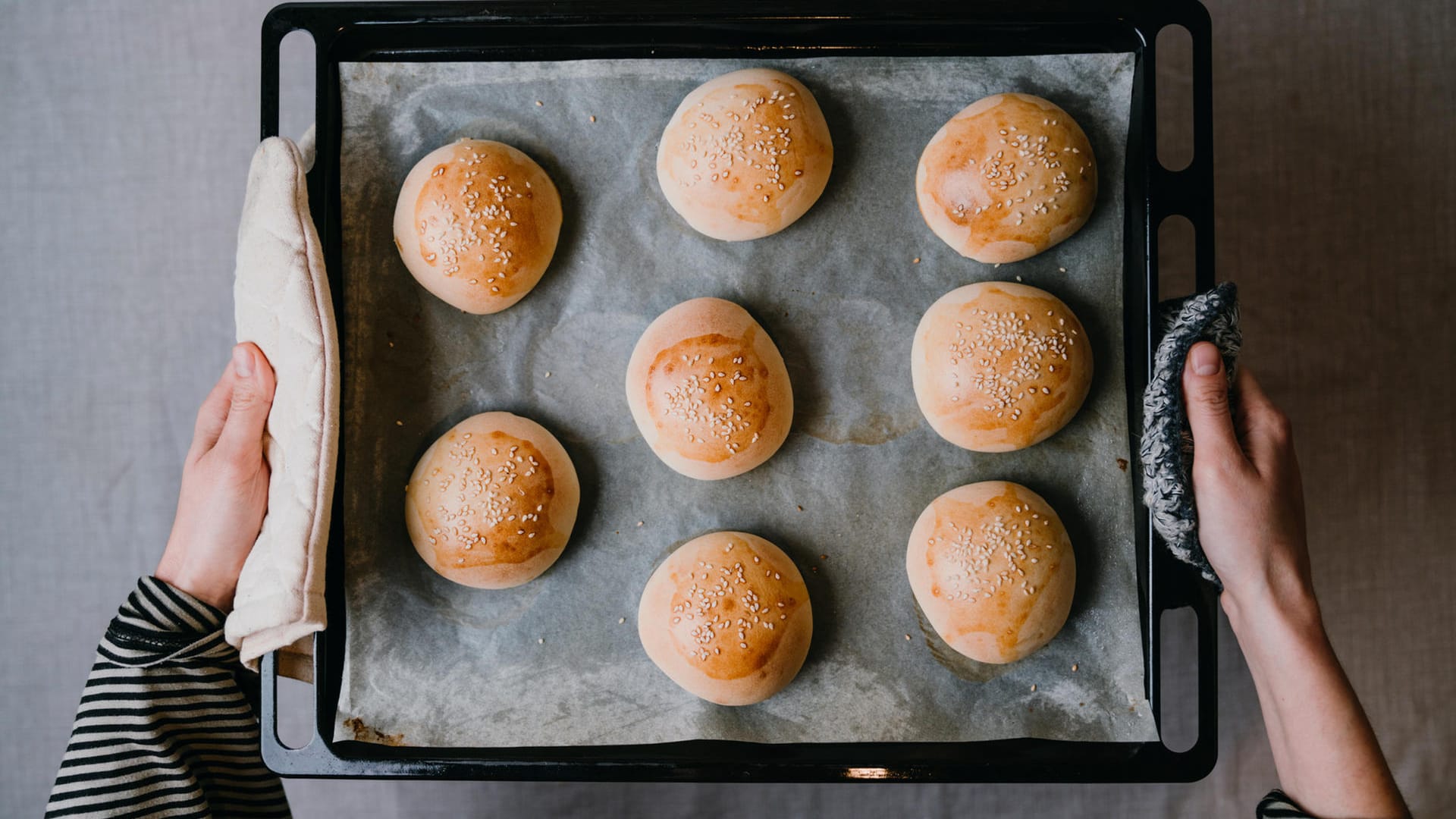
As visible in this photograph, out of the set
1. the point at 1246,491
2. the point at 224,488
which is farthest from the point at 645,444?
the point at 1246,491

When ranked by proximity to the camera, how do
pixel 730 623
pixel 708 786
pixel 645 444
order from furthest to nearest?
pixel 708 786, pixel 645 444, pixel 730 623

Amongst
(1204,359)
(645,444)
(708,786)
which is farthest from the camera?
(708,786)

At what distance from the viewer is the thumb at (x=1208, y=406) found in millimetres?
1298

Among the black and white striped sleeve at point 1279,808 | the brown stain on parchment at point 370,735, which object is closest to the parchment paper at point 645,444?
the brown stain on parchment at point 370,735

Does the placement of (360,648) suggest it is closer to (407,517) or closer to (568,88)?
(407,517)

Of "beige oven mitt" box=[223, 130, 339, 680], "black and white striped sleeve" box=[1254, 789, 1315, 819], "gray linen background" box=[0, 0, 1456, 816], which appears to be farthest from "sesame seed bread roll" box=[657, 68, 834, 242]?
"black and white striped sleeve" box=[1254, 789, 1315, 819]

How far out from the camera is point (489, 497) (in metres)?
1.42

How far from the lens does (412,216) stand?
4.76ft

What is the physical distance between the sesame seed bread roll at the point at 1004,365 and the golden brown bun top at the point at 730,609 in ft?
1.36

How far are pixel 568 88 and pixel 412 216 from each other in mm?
356

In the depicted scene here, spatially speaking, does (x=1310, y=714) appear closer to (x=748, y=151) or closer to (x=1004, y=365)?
(x=1004, y=365)

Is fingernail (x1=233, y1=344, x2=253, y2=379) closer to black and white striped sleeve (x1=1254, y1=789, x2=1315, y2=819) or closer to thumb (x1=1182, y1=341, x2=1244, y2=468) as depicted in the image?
thumb (x1=1182, y1=341, x2=1244, y2=468)

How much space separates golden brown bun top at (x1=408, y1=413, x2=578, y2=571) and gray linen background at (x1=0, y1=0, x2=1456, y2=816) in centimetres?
66

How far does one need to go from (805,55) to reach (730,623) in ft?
3.28
